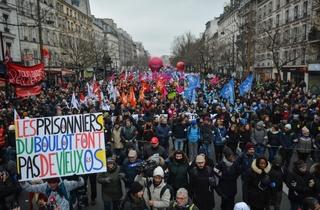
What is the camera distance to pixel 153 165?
579 centimetres

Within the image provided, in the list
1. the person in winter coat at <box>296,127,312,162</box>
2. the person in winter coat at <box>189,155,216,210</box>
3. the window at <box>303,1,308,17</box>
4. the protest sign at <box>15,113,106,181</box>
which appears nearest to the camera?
the protest sign at <box>15,113,106,181</box>

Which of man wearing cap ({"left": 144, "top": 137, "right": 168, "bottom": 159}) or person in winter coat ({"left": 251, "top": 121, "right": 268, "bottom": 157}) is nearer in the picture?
man wearing cap ({"left": 144, "top": 137, "right": 168, "bottom": 159})

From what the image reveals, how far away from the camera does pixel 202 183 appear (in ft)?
18.5

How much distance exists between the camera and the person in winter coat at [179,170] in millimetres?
6060

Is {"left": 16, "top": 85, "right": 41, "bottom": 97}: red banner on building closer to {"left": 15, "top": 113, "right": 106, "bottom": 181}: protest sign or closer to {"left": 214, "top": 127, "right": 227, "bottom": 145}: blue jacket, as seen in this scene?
{"left": 214, "top": 127, "right": 227, "bottom": 145}: blue jacket

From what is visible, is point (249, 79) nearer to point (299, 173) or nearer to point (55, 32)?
point (299, 173)

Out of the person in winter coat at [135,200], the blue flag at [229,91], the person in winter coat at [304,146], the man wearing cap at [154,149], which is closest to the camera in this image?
the person in winter coat at [135,200]

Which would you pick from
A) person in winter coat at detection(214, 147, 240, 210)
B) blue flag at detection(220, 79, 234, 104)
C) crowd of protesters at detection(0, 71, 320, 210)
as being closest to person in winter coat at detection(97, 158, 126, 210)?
crowd of protesters at detection(0, 71, 320, 210)

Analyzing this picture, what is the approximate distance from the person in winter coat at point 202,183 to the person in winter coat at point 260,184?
0.66m

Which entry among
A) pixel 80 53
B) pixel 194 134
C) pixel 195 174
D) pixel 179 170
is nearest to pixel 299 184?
pixel 195 174

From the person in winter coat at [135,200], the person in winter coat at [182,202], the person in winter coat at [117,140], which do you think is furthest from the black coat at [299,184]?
the person in winter coat at [117,140]

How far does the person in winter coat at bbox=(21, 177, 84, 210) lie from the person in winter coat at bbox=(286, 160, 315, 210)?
146 inches

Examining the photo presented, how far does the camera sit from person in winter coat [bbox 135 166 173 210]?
187 inches

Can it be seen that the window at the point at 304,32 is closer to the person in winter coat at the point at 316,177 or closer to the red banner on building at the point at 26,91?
the red banner on building at the point at 26,91
